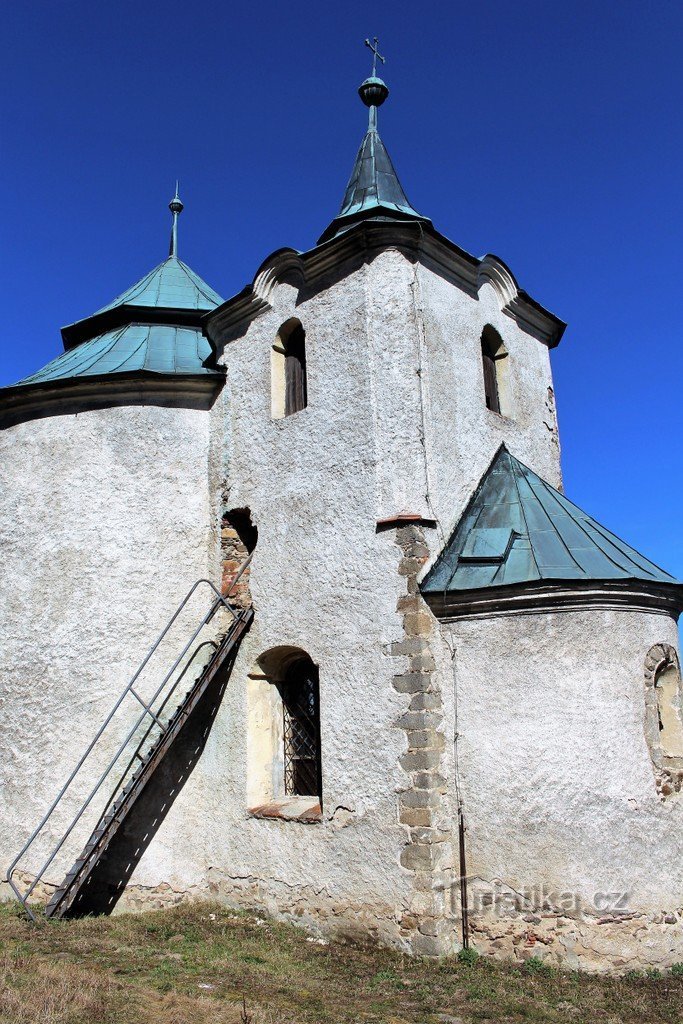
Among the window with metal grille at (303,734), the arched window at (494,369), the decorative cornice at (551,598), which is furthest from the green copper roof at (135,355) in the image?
the decorative cornice at (551,598)

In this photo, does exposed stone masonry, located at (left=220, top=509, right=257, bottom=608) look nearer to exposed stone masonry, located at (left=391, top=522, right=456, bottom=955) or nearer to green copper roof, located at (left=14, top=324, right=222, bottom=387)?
green copper roof, located at (left=14, top=324, right=222, bottom=387)

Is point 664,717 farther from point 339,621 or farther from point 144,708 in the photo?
point 144,708

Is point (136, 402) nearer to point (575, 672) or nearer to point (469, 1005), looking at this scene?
point (575, 672)

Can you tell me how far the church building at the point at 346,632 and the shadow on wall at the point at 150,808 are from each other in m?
0.04

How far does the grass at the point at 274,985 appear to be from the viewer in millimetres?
6188

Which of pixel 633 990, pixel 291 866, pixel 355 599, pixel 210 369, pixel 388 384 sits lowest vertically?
pixel 633 990

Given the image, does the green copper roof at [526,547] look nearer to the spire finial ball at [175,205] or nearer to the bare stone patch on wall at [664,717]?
the bare stone patch on wall at [664,717]

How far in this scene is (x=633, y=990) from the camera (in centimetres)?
684

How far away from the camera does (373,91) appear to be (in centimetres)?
1218

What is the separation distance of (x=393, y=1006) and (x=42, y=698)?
5622 mm

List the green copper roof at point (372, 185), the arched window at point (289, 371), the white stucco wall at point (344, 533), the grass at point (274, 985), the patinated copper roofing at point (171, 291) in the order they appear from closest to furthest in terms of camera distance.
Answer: the grass at point (274, 985) → the white stucco wall at point (344, 533) → the arched window at point (289, 371) → the green copper roof at point (372, 185) → the patinated copper roofing at point (171, 291)

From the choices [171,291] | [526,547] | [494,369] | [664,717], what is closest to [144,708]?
[526,547]

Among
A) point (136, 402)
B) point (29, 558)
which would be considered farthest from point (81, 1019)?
point (136, 402)

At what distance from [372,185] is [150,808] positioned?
8.80m
